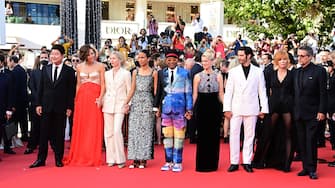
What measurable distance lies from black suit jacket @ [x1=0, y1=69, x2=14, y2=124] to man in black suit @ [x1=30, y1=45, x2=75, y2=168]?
969mm

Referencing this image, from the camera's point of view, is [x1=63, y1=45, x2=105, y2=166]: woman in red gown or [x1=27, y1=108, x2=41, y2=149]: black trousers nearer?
[x1=63, y1=45, x2=105, y2=166]: woman in red gown

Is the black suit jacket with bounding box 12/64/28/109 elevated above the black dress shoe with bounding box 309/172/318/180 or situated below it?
above

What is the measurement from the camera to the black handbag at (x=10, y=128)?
33.0 ft

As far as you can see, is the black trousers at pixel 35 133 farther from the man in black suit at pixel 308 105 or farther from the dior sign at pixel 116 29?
the dior sign at pixel 116 29

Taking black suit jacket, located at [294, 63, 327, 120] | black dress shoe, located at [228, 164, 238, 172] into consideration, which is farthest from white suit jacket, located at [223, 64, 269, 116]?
black dress shoe, located at [228, 164, 238, 172]

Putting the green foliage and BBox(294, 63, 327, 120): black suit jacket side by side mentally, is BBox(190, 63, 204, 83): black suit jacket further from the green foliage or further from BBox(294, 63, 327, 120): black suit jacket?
the green foliage

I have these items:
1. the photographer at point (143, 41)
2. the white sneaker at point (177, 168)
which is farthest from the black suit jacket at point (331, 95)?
the photographer at point (143, 41)

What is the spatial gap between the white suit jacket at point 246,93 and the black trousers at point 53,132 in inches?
103

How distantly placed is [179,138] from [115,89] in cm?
133

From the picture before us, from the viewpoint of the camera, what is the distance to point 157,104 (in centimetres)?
827

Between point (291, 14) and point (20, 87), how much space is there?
12576mm

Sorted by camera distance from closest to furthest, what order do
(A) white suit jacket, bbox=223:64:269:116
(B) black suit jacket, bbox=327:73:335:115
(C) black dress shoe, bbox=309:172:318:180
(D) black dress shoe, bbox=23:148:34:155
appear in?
1. (C) black dress shoe, bbox=309:172:318:180
2. (A) white suit jacket, bbox=223:64:269:116
3. (B) black suit jacket, bbox=327:73:335:115
4. (D) black dress shoe, bbox=23:148:34:155

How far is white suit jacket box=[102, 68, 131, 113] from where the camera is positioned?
854 cm

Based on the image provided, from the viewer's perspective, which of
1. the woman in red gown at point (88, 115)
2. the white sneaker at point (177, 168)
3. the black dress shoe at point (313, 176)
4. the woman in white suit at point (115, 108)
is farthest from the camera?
the woman in red gown at point (88, 115)
